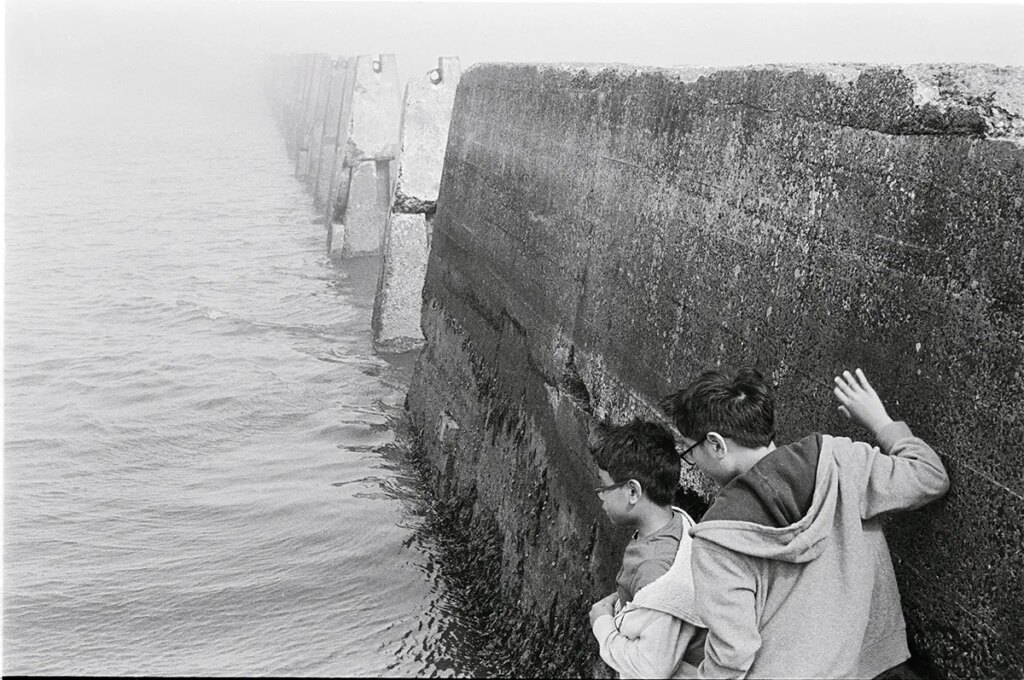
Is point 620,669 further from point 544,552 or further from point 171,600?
point 171,600

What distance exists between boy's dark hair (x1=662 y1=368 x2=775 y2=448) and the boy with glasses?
0.26m

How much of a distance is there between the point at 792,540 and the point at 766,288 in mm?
1259

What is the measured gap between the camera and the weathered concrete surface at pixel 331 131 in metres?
20.6

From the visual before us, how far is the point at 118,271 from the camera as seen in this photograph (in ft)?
53.3

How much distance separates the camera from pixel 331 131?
850 inches

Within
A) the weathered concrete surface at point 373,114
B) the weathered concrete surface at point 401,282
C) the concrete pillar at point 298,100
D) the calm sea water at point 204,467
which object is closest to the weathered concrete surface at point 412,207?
the weathered concrete surface at point 401,282

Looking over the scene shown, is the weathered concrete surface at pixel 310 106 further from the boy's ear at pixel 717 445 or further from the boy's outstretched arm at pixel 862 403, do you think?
the boy's ear at pixel 717 445

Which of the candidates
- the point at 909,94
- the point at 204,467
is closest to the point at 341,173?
the point at 204,467

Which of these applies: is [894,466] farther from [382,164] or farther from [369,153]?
[382,164]

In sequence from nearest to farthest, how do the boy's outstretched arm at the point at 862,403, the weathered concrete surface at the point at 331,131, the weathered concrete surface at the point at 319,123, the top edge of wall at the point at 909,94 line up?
1. the top edge of wall at the point at 909,94
2. the boy's outstretched arm at the point at 862,403
3. the weathered concrete surface at the point at 331,131
4. the weathered concrete surface at the point at 319,123

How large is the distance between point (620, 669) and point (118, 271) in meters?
15.1

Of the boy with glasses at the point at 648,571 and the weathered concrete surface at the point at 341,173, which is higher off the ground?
the boy with glasses at the point at 648,571

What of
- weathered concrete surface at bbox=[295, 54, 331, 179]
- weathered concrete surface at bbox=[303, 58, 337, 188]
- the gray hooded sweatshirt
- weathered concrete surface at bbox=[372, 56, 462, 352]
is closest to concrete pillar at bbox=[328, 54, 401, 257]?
weathered concrete surface at bbox=[372, 56, 462, 352]

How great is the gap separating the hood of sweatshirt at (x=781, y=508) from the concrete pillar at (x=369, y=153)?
45.5 feet
